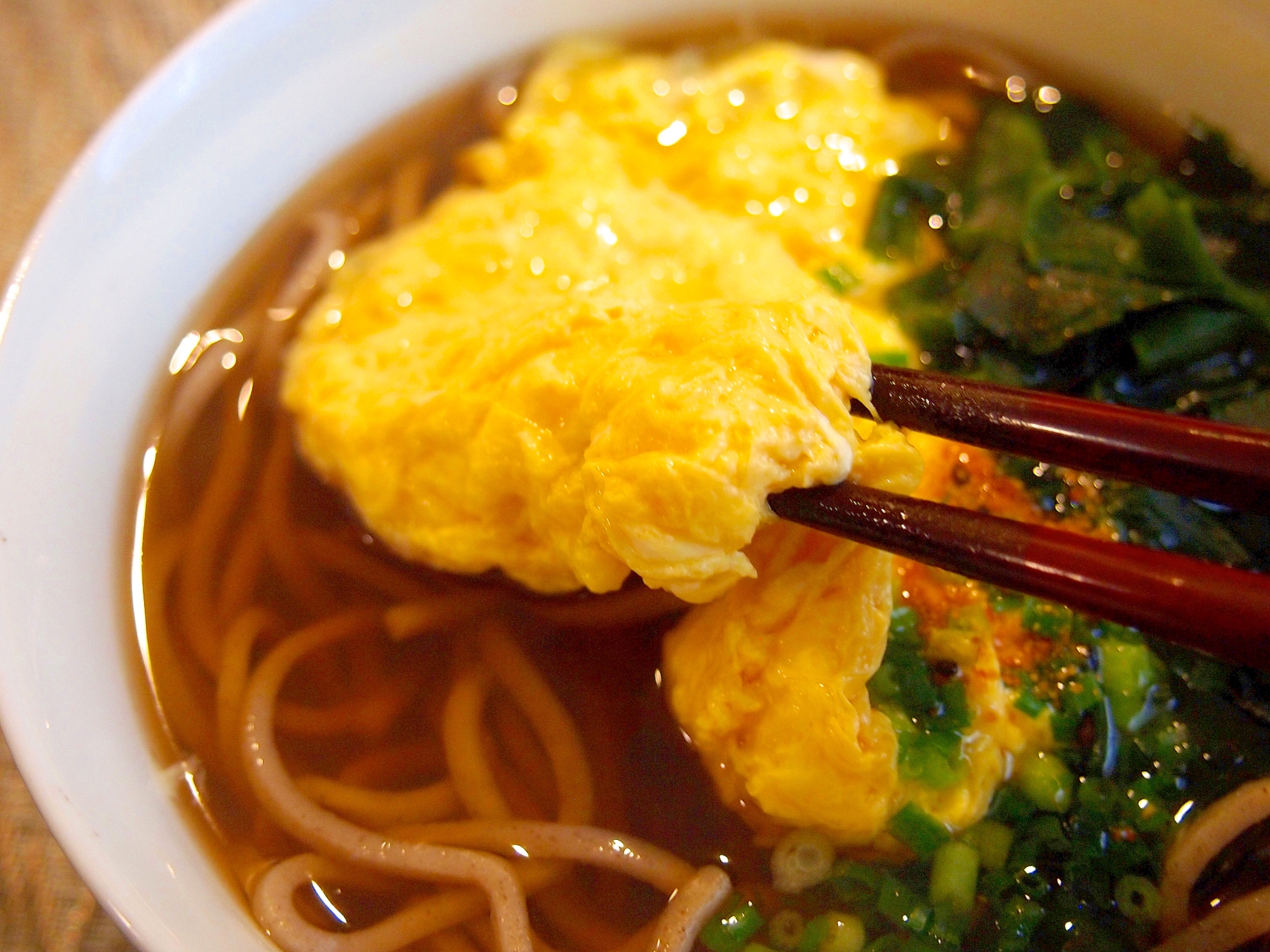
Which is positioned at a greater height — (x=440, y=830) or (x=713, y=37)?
(x=713, y=37)

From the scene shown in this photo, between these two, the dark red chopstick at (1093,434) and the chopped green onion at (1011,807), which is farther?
the chopped green onion at (1011,807)

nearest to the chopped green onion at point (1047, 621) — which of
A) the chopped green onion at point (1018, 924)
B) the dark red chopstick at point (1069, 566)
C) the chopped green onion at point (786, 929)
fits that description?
the chopped green onion at point (1018, 924)

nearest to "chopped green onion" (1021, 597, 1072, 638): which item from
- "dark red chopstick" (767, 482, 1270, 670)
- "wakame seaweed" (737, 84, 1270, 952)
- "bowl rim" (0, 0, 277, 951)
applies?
"wakame seaweed" (737, 84, 1270, 952)

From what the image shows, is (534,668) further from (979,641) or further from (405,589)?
(979,641)

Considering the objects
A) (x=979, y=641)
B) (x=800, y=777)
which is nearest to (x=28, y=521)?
(x=800, y=777)

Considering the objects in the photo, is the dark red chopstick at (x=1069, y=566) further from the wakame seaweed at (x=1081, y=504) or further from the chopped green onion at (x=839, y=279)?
the chopped green onion at (x=839, y=279)

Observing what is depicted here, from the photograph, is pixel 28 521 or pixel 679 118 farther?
pixel 679 118

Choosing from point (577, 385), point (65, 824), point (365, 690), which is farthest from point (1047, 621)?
point (65, 824)

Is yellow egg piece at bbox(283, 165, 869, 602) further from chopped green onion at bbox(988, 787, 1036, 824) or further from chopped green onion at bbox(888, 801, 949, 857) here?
chopped green onion at bbox(988, 787, 1036, 824)
